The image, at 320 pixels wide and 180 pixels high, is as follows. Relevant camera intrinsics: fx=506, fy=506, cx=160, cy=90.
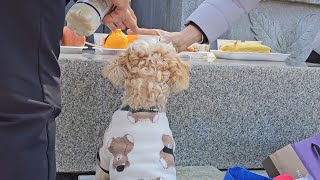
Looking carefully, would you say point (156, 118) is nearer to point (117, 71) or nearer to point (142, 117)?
point (142, 117)

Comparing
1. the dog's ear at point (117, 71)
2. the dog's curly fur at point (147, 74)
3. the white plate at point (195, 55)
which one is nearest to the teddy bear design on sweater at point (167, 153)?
the dog's curly fur at point (147, 74)

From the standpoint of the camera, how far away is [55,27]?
941mm

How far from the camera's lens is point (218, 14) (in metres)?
1.84

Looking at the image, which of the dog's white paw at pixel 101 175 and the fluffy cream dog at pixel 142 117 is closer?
the fluffy cream dog at pixel 142 117

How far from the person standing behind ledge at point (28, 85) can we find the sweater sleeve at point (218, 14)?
0.97 metres

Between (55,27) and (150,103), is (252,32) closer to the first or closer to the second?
(150,103)

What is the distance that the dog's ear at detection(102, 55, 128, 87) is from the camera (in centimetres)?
154

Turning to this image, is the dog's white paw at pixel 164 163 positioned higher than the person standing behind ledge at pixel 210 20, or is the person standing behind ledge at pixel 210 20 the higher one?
the person standing behind ledge at pixel 210 20

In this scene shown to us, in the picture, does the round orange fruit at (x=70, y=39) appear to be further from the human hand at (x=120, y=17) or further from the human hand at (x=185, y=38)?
the human hand at (x=120, y=17)

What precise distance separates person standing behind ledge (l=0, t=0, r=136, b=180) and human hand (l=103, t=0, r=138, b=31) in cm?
42

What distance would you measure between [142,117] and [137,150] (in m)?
0.10

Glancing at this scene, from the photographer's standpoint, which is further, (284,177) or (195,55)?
(195,55)

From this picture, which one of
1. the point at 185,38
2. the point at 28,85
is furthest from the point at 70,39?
the point at 28,85

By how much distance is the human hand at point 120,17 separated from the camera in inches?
53.1
